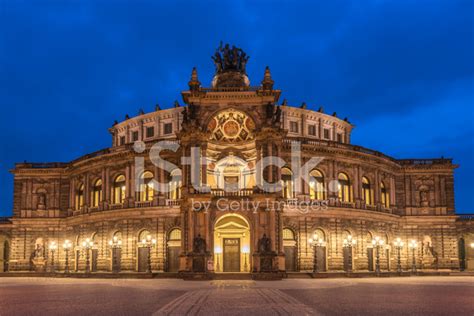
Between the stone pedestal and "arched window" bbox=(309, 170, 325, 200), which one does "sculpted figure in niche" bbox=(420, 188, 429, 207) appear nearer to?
"arched window" bbox=(309, 170, 325, 200)

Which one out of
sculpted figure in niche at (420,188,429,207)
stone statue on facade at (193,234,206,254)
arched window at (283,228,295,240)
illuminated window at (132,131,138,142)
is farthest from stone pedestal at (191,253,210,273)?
sculpted figure in niche at (420,188,429,207)

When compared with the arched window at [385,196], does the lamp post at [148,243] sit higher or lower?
lower

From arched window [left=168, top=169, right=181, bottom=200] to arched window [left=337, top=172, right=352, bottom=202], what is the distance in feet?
61.0

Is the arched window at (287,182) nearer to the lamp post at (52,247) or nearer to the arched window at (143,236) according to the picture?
the arched window at (143,236)

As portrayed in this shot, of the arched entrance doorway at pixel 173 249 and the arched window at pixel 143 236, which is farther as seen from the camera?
the arched window at pixel 143 236

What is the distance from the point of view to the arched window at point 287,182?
63.7 meters

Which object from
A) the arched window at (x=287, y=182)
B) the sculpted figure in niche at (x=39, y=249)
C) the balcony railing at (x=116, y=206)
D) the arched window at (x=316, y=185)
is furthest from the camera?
the sculpted figure in niche at (x=39, y=249)

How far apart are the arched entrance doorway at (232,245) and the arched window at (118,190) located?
52.6ft

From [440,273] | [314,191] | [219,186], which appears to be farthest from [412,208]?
[219,186]

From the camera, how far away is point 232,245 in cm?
5847

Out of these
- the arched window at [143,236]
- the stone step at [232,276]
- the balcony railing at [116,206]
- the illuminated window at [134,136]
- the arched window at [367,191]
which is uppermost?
the illuminated window at [134,136]

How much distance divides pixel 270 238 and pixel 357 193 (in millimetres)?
20080

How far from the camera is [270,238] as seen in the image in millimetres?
51312

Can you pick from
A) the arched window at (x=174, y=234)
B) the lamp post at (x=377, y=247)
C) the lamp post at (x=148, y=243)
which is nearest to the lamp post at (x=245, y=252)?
the arched window at (x=174, y=234)
